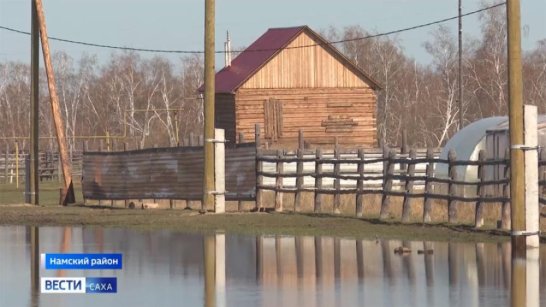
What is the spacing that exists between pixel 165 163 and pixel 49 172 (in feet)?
119

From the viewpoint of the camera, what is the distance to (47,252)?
21.0m

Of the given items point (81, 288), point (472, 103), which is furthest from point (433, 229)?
point (472, 103)

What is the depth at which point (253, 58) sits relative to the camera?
62625 millimetres

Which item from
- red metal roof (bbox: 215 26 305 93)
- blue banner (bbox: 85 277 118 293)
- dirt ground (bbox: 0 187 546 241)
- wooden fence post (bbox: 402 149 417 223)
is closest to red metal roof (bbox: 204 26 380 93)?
red metal roof (bbox: 215 26 305 93)

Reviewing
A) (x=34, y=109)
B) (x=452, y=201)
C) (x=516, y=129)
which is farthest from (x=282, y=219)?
(x=34, y=109)

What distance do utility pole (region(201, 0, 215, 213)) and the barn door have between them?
1132 inches

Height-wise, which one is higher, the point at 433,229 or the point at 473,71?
the point at 473,71

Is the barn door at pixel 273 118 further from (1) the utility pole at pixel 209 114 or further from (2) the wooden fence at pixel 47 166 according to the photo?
(1) the utility pole at pixel 209 114

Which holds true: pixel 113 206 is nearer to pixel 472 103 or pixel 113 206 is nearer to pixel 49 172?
pixel 49 172

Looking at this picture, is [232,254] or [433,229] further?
[433,229]

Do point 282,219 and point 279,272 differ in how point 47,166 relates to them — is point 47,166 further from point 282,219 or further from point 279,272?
point 279,272

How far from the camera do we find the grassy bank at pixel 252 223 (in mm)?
24438

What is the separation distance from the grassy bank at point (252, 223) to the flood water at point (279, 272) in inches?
47.4

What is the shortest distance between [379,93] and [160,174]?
67366mm
